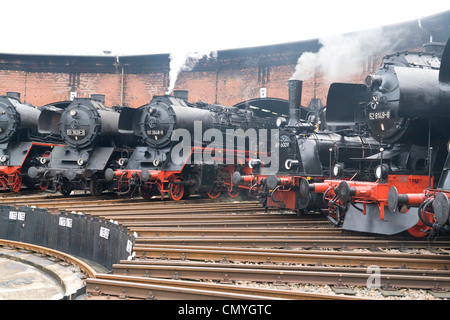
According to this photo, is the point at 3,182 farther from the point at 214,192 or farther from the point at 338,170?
the point at 338,170

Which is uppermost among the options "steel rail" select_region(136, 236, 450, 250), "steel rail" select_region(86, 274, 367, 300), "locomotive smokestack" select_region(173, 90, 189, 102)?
"locomotive smokestack" select_region(173, 90, 189, 102)

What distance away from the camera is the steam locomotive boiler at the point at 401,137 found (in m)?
5.89

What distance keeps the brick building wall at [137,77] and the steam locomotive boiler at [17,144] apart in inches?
260

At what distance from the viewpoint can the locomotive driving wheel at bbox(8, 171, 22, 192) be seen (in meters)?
13.0

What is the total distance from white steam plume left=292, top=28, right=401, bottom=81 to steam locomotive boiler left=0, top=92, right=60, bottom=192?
8.75 m

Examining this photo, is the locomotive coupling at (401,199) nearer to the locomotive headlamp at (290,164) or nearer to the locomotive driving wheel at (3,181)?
the locomotive headlamp at (290,164)

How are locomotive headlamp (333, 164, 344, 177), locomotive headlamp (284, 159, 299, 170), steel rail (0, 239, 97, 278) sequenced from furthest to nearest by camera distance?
locomotive headlamp (284, 159, 299, 170) < locomotive headlamp (333, 164, 344, 177) < steel rail (0, 239, 97, 278)

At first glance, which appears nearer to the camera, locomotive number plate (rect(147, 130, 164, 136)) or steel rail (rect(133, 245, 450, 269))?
steel rail (rect(133, 245, 450, 269))

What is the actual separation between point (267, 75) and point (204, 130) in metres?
7.15

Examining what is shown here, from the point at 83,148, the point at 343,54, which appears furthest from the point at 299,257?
the point at 343,54

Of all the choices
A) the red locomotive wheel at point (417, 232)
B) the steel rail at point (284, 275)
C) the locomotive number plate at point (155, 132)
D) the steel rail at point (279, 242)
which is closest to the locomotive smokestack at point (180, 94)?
the locomotive number plate at point (155, 132)

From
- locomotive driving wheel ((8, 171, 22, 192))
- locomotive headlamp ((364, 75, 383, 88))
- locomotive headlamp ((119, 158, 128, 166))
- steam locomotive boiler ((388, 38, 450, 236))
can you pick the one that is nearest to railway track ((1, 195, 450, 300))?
steam locomotive boiler ((388, 38, 450, 236))

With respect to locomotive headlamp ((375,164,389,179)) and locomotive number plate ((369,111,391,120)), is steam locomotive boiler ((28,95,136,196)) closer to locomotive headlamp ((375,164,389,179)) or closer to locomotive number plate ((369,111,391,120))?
locomotive number plate ((369,111,391,120))
